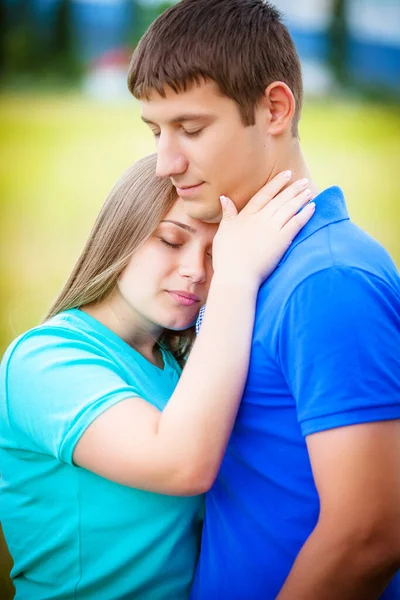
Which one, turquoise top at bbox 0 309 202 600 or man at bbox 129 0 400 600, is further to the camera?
turquoise top at bbox 0 309 202 600

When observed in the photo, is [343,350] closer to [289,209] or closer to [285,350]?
[285,350]

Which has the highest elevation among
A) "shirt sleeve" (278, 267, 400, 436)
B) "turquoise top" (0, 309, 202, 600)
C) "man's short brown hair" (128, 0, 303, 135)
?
"man's short brown hair" (128, 0, 303, 135)

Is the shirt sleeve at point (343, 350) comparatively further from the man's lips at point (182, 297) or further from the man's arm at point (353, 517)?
the man's lips at point (182, 297)

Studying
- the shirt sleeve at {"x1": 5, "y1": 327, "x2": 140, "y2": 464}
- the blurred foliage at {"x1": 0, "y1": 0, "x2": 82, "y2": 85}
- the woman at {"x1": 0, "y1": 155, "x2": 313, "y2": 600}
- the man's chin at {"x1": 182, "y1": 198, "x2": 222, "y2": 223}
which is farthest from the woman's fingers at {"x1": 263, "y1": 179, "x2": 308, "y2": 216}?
the blurred foliage at {"x1": 0, "y1": 0, "x2": 82, "y2": 85}

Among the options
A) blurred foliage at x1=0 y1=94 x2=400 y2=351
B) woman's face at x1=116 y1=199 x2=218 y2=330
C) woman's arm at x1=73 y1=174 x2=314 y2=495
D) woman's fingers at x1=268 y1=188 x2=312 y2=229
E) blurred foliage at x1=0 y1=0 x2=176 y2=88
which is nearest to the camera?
woman's arm at x1=73 y1=174 x2=314 y2=495

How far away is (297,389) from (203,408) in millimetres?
168

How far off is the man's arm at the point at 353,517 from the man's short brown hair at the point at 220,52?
59 cm

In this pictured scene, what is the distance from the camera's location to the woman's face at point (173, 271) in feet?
4.75

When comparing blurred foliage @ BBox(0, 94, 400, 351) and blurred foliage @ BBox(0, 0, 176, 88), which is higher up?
blurred foliage @ BBox(0, 0, 176, 88)

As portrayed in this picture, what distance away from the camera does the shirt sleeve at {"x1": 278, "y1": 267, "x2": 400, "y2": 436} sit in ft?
3.22

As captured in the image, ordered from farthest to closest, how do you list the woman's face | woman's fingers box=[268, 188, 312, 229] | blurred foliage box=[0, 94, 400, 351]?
blurred foliage box=[0, 94, 400, 351] → the woman's face → woman's fingers box=[268, 188, 312, 229]

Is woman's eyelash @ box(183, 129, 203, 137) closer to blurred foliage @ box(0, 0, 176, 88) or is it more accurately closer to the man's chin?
the man's chin

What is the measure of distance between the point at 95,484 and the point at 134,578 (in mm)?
209

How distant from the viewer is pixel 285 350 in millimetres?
1058
